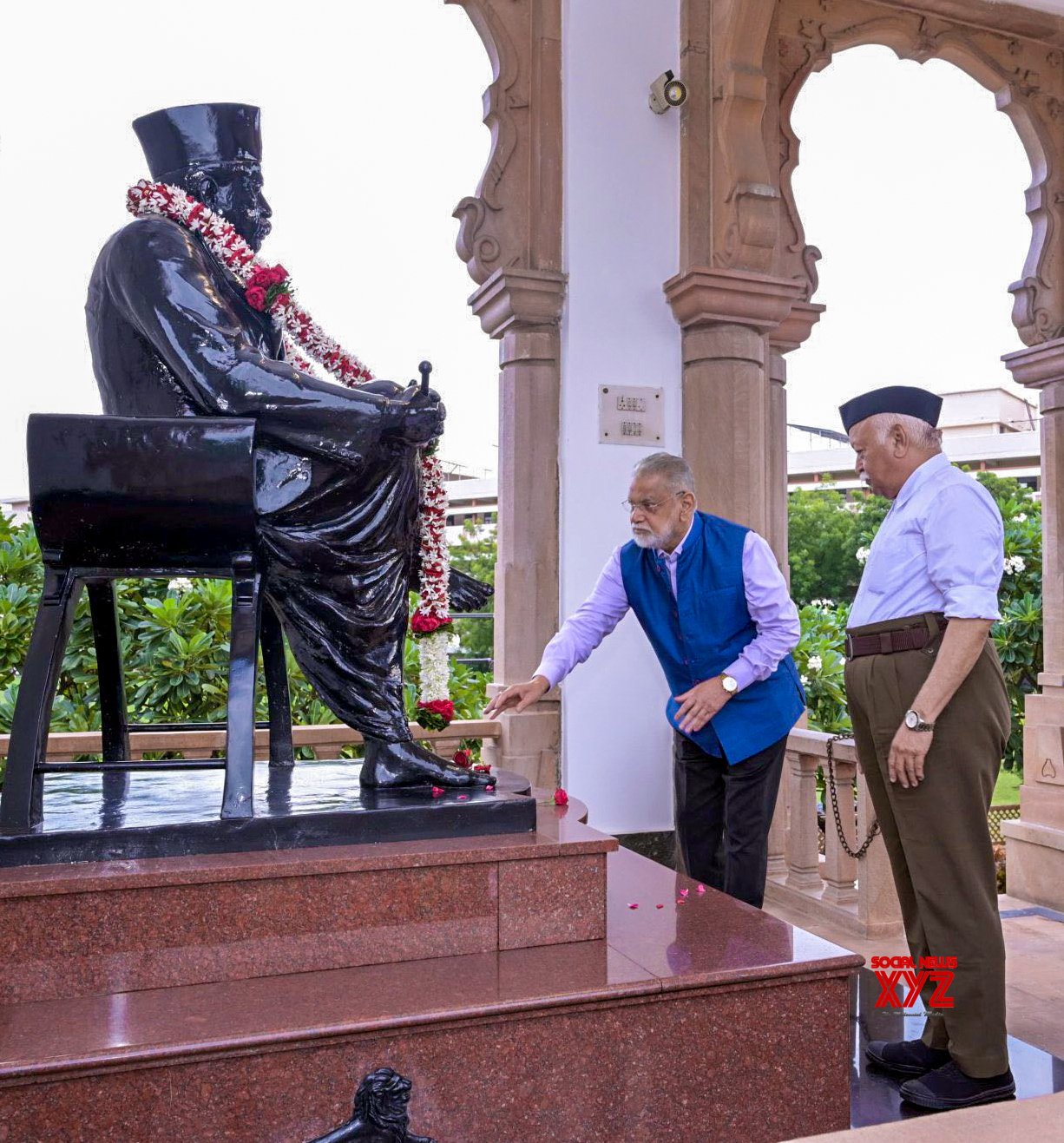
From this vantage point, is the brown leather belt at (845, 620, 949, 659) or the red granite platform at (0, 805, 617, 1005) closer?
the red granite platform at (0, 805, 617, 1005)

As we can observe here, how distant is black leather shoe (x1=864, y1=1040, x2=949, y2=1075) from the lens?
2717mm

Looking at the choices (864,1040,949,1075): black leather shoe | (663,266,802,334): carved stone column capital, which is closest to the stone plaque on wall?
(663,266,802,334): carved stone column capital

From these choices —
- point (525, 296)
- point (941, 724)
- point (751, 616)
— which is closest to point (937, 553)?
point (941, 724)

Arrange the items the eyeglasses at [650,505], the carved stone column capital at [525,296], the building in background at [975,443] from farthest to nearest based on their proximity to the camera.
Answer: the building in background at [975,443] < the carved stone column capital at [525,296] < the eyeglasses at [650,505]

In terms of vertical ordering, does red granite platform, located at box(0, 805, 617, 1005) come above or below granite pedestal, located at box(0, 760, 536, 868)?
below

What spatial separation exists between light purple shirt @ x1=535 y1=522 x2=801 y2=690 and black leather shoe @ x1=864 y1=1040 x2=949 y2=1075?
980 millimetres

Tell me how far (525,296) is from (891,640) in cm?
240

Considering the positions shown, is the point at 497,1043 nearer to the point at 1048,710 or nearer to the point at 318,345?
the point at 318,345

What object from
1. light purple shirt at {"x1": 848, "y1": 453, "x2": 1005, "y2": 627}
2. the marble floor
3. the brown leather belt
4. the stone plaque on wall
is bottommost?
the marble floor

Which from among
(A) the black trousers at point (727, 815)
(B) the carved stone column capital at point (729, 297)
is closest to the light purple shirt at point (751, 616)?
(A) the black trousers at point (727, 815)

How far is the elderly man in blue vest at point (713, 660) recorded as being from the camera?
320 centimetres

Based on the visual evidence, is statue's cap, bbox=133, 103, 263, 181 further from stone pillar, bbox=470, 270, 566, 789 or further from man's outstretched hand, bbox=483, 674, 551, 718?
stone pillar, bbox=470, 270, 566, 789

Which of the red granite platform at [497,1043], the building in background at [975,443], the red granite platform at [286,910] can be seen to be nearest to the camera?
the red granite platform at [497,1043]

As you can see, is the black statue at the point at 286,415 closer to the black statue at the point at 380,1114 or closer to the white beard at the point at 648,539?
the white beard at the point at 648,539
